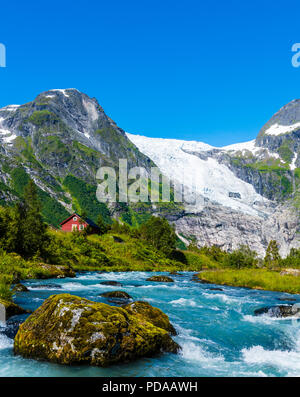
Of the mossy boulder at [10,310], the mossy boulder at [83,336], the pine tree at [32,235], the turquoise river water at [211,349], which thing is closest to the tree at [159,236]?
the pine tree at [32,235]

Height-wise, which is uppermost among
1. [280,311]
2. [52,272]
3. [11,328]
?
[11,328]

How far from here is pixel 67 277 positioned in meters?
41.1

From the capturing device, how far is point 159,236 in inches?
4498

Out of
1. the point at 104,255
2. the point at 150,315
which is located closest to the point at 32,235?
the point at 104,255

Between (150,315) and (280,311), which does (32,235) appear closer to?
(150,315)

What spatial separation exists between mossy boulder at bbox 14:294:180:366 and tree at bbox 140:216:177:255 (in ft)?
309

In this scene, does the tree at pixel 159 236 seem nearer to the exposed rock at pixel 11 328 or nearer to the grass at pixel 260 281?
the grass at pixel 260 281

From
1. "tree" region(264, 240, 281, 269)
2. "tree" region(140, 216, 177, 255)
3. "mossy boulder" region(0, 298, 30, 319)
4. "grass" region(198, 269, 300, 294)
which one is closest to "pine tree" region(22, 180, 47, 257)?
"grass" region(198, 269, 300, 294)

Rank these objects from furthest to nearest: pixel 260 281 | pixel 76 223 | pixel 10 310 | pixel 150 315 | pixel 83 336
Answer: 1. pixel 76 223
2. pixel 260 281
3. pixel 10 310
4. pixel 150 315
5. pixel 83 336

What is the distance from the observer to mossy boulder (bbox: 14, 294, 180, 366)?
10.5 m

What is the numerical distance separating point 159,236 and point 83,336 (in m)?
104

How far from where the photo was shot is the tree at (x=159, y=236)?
10912 cm

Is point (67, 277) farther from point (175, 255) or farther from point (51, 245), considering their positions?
point (175, 255)

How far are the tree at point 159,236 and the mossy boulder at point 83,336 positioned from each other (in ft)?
309
